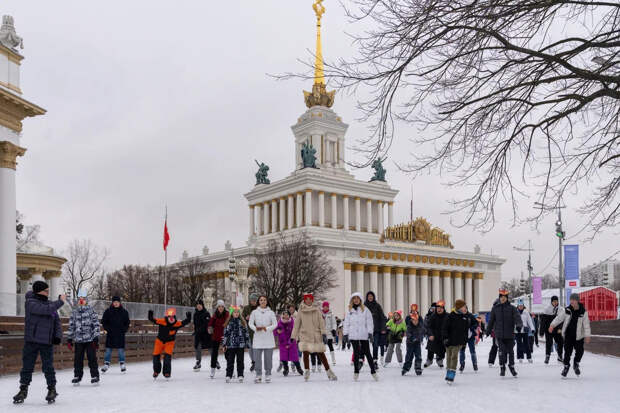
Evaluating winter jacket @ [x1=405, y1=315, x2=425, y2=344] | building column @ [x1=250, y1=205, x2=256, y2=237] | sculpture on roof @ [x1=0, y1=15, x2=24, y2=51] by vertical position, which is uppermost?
sculpture on roof @ [x1=0, y1=15, x2=24, y2=51]

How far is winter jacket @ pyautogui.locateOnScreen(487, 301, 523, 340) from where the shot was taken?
1734cm

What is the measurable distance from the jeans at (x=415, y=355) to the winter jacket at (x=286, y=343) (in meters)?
2.63

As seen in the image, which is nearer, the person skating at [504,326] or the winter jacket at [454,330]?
the winter jacket at [454,330]

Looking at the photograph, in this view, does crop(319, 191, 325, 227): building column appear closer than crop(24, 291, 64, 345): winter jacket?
No

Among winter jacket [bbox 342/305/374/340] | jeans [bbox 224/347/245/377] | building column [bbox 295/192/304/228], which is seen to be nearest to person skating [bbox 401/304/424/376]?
winter jacket [bbox 342/305/374/340]

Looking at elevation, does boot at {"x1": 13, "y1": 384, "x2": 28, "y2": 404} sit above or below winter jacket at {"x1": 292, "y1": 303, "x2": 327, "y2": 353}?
below

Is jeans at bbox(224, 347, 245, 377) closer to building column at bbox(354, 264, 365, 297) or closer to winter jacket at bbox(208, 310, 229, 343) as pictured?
winter jacket at bbox(208, 310, 229, 343)

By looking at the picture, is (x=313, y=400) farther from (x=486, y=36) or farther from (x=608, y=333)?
(x=608, y=333)

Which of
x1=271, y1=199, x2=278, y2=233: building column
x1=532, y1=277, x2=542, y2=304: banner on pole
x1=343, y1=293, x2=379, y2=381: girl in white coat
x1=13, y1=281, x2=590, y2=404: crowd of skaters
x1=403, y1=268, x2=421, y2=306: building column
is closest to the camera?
x1=13, y1=281, x2=590, y2=404: crowd of skaters

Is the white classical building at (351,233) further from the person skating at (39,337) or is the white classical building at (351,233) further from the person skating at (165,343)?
the person skating at (39,337)

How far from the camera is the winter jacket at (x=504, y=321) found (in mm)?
17344

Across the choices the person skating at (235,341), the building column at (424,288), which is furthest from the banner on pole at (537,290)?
the building column at (424,288)

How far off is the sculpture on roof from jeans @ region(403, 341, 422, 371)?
2320 centimetres

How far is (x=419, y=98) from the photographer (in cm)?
1238
